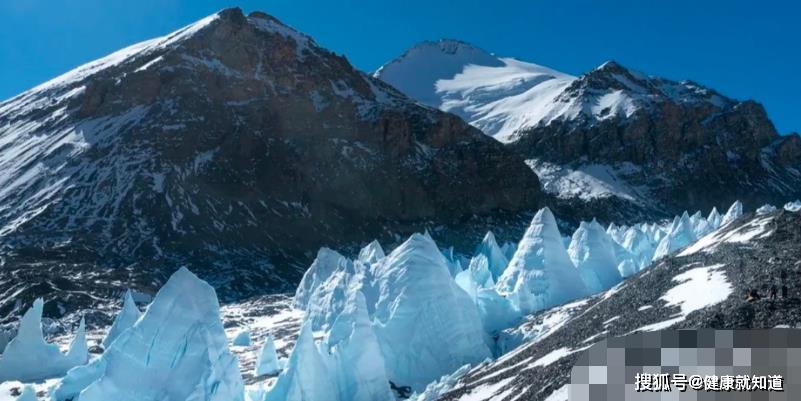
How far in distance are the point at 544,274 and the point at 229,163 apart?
301 feet

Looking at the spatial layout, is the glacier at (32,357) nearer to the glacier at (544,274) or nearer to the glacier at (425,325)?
the glacier at (425,325)

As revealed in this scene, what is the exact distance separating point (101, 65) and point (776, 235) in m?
154

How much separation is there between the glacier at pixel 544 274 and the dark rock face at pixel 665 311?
4.81m

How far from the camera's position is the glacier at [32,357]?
41.7 m

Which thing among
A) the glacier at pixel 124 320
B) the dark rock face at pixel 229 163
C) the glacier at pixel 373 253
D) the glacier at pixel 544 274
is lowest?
the glacier at pixel 124 320

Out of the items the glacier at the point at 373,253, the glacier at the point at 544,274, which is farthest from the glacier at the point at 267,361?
the glacier at the point at 373,253

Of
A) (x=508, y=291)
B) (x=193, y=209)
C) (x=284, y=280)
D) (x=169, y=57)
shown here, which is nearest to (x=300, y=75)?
(x=169, y=57)

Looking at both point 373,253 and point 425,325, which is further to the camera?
point 373,253

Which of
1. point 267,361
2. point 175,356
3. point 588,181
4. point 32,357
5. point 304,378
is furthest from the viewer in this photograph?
point 588,181

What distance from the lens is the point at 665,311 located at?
25.2 metres

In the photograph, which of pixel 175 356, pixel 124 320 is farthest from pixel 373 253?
Result: pixel 175 356

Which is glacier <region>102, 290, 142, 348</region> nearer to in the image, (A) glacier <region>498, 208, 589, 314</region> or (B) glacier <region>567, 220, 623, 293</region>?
(A) glacier <region>498, 208, 589, 314</region>

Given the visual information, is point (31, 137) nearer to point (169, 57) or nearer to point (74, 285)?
point (169, 57)

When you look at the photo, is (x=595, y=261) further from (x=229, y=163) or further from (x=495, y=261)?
(x=229, y=163)
